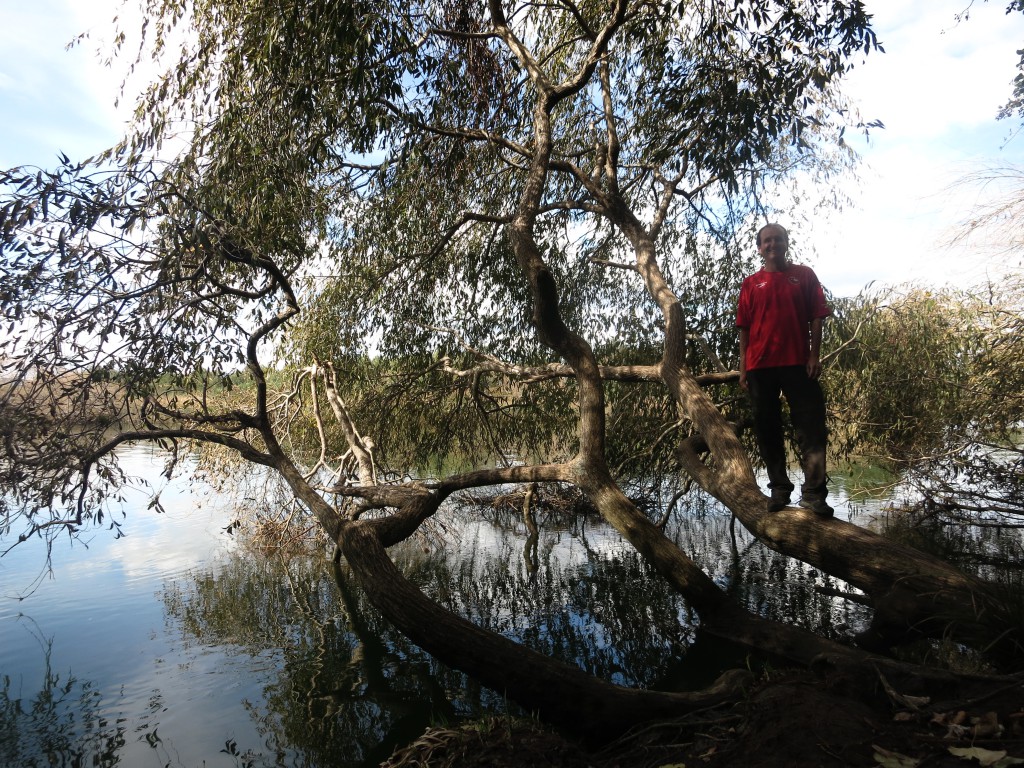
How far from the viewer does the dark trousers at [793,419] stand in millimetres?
3764

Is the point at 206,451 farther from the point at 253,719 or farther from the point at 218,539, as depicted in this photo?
the point at 253,719

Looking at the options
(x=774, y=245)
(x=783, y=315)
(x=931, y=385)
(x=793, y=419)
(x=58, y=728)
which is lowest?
(x=58, y=728)

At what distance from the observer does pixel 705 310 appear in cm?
704

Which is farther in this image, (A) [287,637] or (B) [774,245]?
(A) [287,637]

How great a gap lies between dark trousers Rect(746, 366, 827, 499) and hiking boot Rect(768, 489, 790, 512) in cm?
2

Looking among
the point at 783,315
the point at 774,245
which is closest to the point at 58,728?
the point at 783,315

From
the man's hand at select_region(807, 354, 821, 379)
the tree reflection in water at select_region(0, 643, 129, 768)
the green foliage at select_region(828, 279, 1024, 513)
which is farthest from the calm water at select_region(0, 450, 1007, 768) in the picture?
the man's hand at select_region(807, 354, 821, 379)

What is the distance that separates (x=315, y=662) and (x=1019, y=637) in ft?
12.9

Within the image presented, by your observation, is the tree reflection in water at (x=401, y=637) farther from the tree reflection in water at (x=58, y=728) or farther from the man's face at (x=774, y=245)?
the man's face at (x=774, y=245)

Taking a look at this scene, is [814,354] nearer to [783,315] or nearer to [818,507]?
[783,315]

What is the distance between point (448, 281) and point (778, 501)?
13.3 feet

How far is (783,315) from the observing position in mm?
3875

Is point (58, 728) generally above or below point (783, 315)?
below

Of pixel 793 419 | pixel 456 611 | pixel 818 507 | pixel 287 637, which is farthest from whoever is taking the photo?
pixel 456 611
